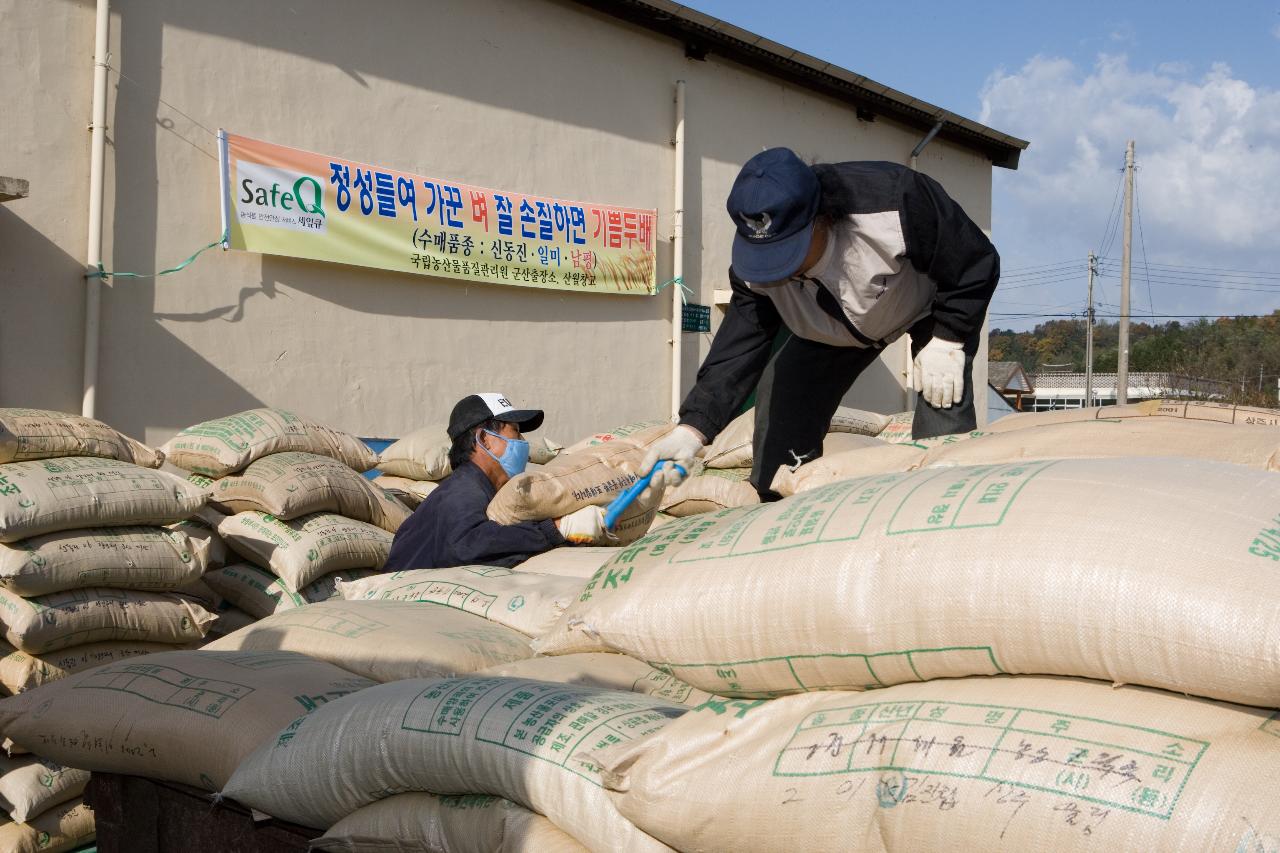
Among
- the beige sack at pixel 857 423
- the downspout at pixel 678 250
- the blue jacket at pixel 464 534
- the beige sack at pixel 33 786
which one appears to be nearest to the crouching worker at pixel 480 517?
the blue jacket at pixel 464 534

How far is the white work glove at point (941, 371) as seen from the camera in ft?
9.39

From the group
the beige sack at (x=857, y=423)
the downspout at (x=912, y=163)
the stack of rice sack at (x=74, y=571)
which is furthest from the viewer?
the downspout at (x=912, y=163)

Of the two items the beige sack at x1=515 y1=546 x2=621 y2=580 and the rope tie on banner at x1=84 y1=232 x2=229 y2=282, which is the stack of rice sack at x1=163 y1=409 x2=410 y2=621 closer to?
the rope tie on banner at x1=84 y1=232 x2=229 y2=282

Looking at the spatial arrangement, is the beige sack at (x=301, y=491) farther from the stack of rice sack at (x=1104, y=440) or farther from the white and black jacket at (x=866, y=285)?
the stack of rice sack at (x=1104, y=440)

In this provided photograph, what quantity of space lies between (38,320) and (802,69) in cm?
629

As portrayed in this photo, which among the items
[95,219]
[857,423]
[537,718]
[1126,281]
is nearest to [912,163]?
[857,423]

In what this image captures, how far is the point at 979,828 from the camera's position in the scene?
52.7 inches

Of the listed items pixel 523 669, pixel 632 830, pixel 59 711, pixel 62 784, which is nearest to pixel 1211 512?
pixel 632 830

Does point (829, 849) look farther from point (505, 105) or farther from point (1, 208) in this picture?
point (505, 105)

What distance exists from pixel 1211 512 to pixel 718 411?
5.39 feet

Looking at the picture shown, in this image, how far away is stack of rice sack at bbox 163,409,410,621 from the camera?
4.37 meters

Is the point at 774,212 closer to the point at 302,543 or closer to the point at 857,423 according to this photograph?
the point at 302,543

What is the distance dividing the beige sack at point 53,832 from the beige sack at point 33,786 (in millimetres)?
28

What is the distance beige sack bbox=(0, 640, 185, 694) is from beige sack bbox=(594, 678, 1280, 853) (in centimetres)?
237
